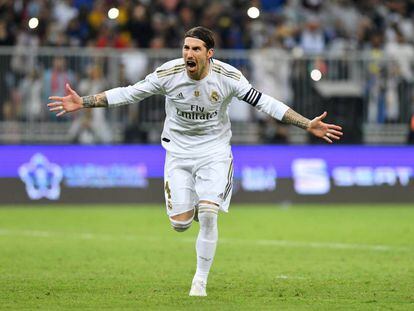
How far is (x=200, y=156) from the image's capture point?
10.4 metres

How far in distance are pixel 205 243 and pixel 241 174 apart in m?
11.5

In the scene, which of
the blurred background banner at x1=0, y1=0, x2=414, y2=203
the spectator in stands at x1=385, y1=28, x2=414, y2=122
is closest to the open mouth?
the blurred background banner at x1=0, y1=0, x2=414, y2=203

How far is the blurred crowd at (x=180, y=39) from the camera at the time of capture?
69.3 feet

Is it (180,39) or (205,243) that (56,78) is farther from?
(205,243)

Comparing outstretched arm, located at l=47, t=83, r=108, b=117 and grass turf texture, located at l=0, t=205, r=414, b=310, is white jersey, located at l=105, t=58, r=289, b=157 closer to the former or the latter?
outstretched arm, located at l=47, t=83, r=108, b=117

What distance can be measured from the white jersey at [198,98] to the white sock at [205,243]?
28.0 inches

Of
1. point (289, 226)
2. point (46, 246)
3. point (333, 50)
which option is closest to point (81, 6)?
point (333, 50)

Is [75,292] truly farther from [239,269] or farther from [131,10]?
[131,10]

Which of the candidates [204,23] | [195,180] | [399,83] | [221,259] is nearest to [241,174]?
[204,23]

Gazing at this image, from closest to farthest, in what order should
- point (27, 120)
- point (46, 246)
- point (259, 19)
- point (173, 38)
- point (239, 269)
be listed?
1. point (239, 269)
2. point (46, 246)
3. point (27, 120)
4. point (173, 38)
5. point (259, 19)

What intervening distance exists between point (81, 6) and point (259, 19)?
13.3 ft

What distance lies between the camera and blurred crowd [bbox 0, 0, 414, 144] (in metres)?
21.1

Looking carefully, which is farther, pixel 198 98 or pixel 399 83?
pixel 399 83

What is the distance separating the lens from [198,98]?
10.2 metres
